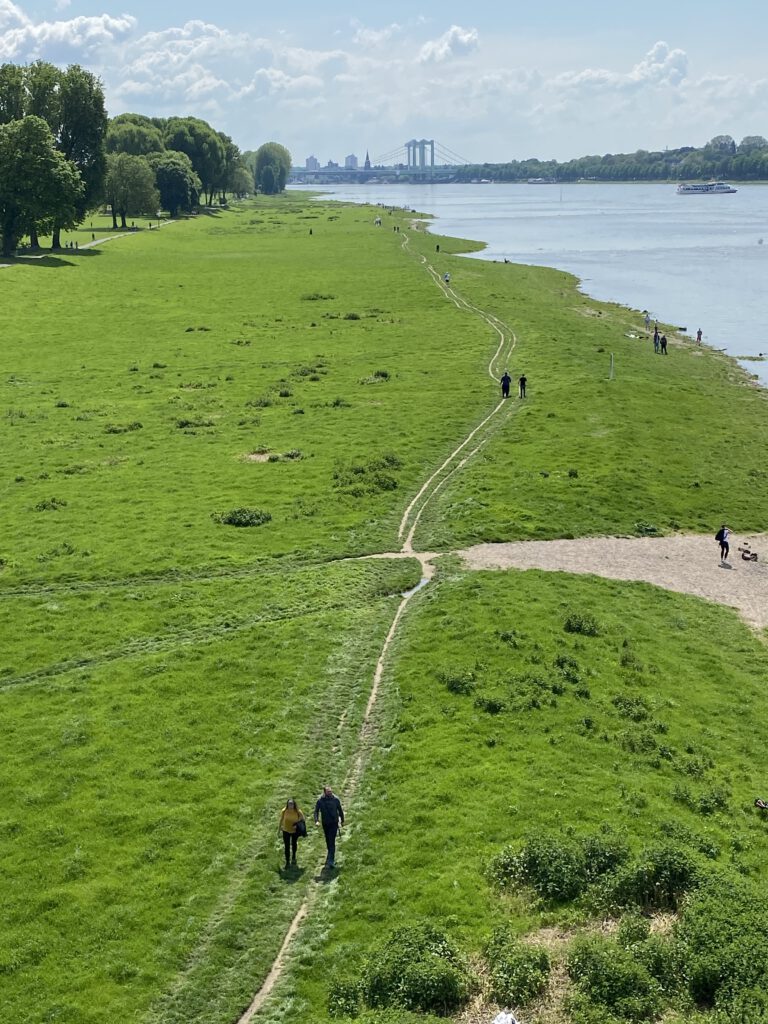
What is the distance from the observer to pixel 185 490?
51.2 meters

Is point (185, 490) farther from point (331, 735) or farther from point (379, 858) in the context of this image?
point (379, 858)

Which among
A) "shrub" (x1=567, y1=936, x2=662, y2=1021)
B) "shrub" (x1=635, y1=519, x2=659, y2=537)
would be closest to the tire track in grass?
"shrub" (x1=567, y1=936, x2=662, y2=1021)

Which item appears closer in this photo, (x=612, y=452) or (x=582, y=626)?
(x=582, y=626)

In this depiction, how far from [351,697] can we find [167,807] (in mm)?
7704

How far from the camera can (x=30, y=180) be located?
406 ft

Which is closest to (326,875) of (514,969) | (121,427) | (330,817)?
(330,817)

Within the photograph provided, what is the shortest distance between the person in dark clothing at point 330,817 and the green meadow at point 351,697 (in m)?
0.67

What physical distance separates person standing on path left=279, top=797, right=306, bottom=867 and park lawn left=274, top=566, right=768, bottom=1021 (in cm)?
145

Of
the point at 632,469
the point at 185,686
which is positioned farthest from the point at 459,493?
the point at 185,686

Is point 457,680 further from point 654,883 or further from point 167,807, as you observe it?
point 654,883

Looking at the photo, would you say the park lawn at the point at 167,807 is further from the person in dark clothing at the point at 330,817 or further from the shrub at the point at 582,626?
the shrub at the point at 582,626

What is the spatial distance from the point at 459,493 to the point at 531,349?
39.4 m

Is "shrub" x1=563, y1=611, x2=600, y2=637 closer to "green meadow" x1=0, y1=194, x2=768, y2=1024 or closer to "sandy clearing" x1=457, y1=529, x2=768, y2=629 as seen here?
"green meadow" x1=0, y1=194, x2=768, y2=1024

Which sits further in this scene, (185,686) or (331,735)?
(185,686)
